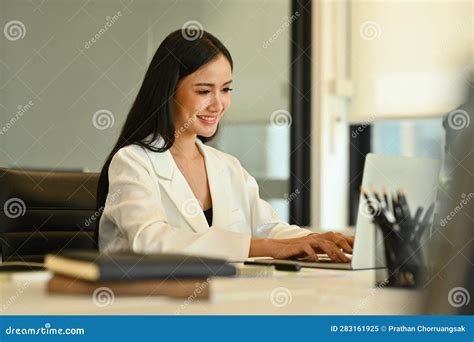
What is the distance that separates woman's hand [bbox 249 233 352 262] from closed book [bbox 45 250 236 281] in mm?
639

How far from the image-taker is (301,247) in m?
1.87

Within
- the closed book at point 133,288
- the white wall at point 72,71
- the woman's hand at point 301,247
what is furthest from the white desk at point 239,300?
the white wall at point 72,71

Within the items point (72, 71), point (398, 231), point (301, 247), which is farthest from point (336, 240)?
point (72, 71)

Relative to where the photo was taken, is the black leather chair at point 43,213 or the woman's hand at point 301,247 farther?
the black leather chair at point 43,213

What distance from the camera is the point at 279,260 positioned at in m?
1.84

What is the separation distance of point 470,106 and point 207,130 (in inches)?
69.6

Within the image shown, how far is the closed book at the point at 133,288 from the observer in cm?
109

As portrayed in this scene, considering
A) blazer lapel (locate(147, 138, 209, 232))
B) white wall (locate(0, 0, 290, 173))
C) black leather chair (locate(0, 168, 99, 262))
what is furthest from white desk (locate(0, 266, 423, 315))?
white wall (locate(0, 0, 290, 173))

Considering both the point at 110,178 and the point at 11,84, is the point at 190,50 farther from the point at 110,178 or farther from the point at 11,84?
the point at 11,84

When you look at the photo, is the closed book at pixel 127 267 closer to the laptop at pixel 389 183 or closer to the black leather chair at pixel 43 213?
the laptop at pixel 389 183

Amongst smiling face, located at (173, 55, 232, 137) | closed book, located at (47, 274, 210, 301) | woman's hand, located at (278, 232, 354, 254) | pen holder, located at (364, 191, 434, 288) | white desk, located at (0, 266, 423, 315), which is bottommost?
white desk, located at (0, 266, 423, 315)

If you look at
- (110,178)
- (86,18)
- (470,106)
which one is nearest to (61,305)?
(470,106)

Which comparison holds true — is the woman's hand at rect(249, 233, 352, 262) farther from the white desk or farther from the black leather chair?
the black leather chair

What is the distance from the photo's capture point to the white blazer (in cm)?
184
